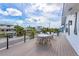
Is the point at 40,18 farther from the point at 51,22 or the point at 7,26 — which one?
the point at 7,26

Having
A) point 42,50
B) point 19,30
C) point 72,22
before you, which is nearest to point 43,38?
point 42,50

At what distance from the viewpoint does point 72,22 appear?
318cm

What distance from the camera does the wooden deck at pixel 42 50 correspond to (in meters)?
3.21

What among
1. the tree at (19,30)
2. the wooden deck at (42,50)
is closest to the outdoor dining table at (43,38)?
the wooden deck at (42,50)

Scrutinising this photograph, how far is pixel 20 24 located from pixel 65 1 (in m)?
0.94

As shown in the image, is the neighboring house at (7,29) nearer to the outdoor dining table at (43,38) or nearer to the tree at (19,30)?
the tree at (19,30)

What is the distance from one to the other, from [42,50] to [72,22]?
77 cm

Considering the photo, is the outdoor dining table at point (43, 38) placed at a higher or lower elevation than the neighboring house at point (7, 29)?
lower

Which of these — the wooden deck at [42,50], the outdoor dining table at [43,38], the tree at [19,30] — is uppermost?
the tree at [19,30]

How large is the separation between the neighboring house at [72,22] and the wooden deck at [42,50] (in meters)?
0.12

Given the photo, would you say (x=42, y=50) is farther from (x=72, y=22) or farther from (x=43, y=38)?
(x=72, y=22)

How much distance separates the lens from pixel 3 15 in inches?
Answer: 124

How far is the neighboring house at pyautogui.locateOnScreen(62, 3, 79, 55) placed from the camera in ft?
10.3

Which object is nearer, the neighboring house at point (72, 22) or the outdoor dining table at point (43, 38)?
the neighboring house at point (72, 22)
